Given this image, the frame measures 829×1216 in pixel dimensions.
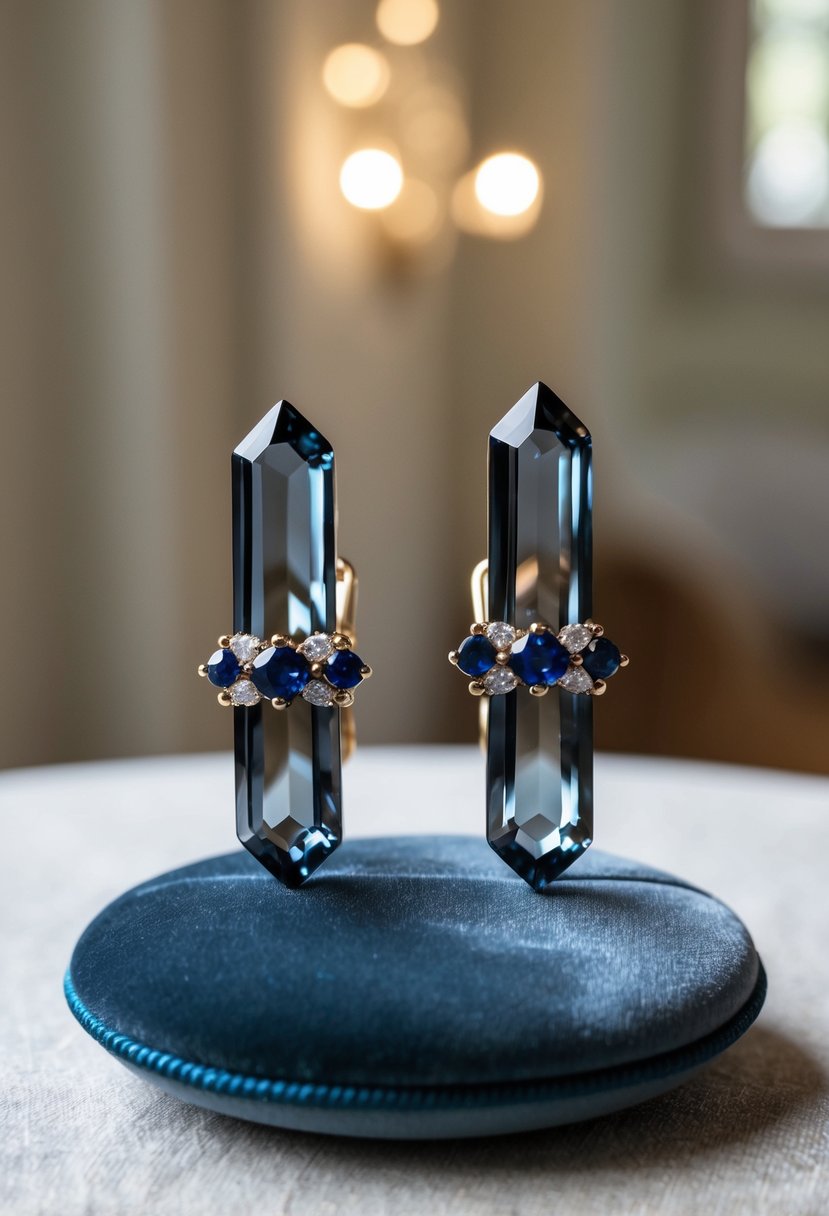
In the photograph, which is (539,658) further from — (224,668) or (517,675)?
(224,668)

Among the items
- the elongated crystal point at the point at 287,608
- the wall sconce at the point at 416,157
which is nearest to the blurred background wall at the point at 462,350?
the wall sconce at the point at 416,157

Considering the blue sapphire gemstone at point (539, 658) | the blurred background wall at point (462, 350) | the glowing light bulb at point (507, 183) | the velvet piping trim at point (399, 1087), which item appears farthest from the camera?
the glowing light bulb at point (507, 183)

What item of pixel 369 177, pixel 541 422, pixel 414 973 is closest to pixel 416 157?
pixel 369 177

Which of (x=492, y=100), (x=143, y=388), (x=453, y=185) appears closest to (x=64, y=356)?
(x=143, y=388)

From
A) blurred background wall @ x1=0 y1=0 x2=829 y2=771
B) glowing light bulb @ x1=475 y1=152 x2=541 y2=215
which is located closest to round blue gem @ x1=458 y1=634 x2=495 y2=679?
blurred background wall @ x1=0 y1=0 x2=829 y2=771

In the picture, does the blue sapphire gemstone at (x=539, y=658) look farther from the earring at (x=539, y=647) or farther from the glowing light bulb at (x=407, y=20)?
the glowing light bulb at (x=407, y=20)

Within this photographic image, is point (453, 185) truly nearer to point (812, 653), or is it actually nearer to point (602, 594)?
point (602, 594)

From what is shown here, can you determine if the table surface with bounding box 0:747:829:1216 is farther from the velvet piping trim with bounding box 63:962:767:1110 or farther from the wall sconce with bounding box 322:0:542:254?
the wall sconce with bounding box 322:0:542:254
